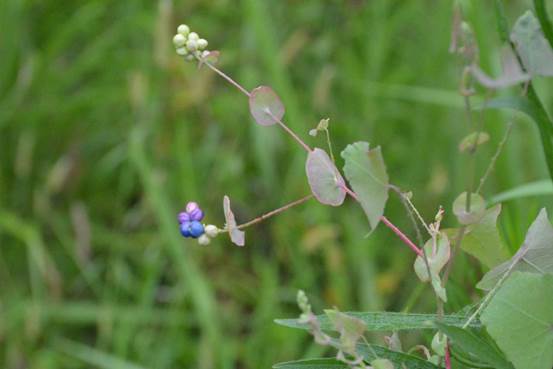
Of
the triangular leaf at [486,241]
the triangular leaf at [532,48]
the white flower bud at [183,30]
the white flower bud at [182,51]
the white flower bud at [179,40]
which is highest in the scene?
the white flower bud at [183,30]

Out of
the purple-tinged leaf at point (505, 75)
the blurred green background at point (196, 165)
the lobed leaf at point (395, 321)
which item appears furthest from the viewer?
the blurred green background at point (196, 165)

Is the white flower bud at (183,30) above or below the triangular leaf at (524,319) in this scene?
above

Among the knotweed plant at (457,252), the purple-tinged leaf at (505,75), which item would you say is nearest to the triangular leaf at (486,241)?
the knotweed plant at (457,252)

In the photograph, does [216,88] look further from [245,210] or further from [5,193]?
[5,193]

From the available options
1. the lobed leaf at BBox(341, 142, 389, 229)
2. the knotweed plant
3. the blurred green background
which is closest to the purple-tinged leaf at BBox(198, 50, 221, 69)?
the knotweed plant

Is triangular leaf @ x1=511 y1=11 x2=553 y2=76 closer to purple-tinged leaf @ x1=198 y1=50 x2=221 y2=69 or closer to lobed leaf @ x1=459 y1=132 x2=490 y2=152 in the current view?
lobed leaf @ x1=459 y1=132 x2=490 y2=152

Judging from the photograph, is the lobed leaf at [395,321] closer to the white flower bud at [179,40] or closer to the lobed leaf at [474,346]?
the lobed leaf at [474,346]

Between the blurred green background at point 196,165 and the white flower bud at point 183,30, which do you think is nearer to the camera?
the white flower bud at point 183,30
